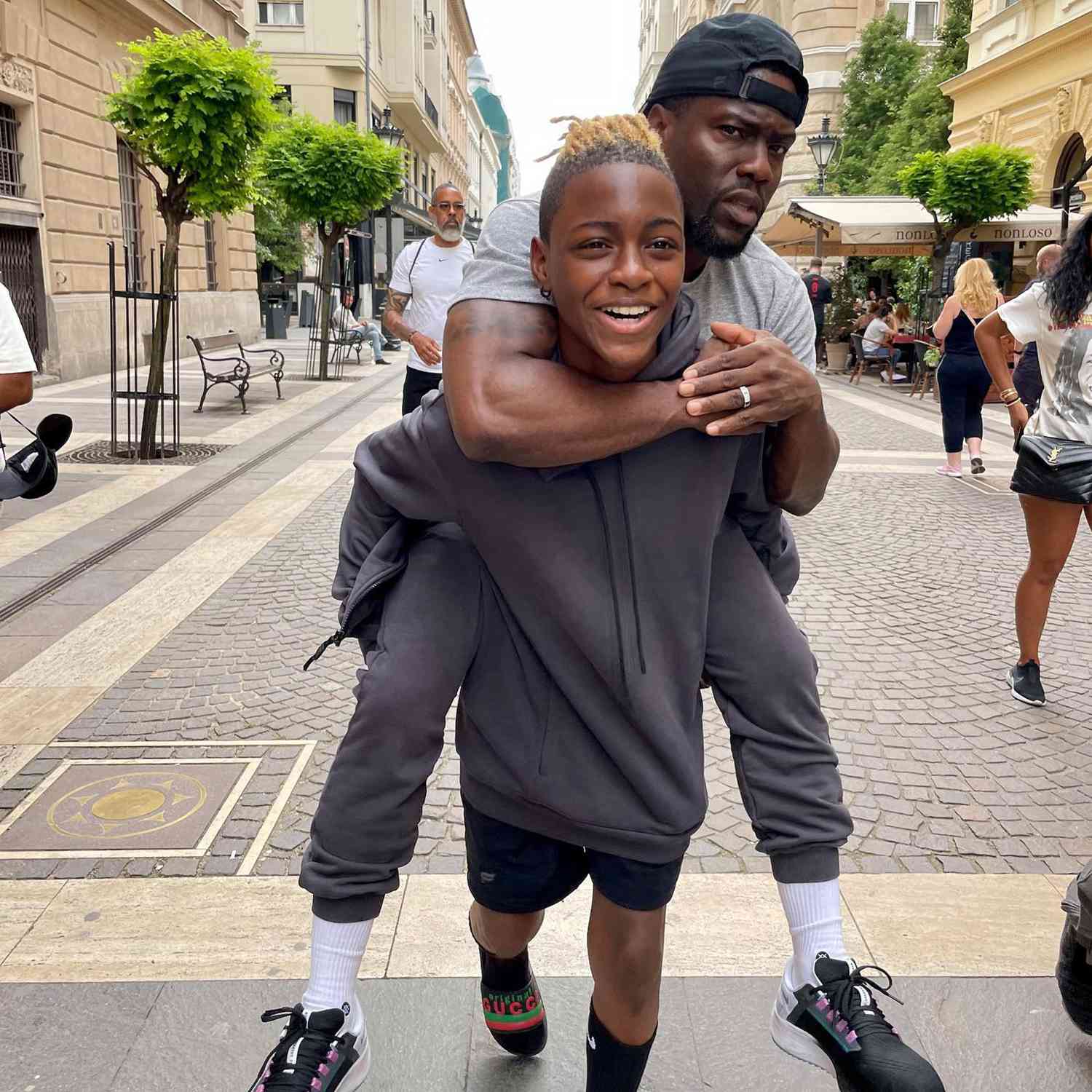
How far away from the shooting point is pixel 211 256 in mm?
24297

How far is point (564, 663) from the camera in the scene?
Result: 1.72 metres

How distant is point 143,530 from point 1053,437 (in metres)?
5.53

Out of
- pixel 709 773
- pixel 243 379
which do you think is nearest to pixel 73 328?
pixel 243 379

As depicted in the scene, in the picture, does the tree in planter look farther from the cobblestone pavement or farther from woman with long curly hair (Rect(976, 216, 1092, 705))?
woman with long curly hair (Rect(976, 216, 1092, 705))

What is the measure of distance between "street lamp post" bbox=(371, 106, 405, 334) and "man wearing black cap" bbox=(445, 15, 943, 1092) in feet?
55.0

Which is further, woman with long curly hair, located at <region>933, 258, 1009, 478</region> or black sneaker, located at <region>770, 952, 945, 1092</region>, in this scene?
woman with long curly hair, located at <region>933, 258, 1009, 478</region>

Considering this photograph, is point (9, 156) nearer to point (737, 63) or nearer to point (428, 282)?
point (428, 282)

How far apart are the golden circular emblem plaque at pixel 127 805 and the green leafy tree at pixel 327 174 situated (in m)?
15.5

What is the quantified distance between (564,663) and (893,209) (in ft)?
62.8

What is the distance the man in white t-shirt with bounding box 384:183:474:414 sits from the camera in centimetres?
725

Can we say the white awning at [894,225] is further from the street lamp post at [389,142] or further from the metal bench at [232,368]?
the metal bench at [232,368]

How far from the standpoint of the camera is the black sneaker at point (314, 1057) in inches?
68.7

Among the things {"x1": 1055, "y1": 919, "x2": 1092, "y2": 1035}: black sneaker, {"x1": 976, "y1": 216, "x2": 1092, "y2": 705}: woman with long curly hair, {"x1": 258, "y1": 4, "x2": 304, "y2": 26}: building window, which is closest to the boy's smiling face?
{"x1": 1055, "y1": 919, "x2": 1092, "y2": 1035}: black sneaker

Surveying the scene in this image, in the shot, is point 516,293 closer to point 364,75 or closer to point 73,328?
point 73,328
